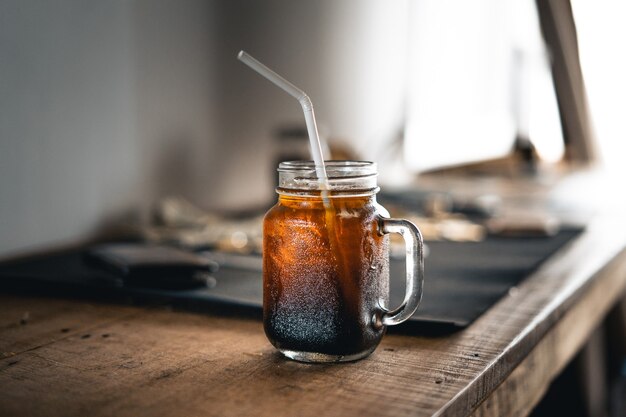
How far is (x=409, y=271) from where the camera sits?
2.56 feet

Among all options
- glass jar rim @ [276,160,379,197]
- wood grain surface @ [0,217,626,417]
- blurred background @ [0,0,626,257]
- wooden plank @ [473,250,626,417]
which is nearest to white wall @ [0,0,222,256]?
blurred background @ [0,0,626,257]

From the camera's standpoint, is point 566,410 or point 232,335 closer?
point 232,335

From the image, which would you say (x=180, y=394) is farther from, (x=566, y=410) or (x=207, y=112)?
(x=566, y=410)

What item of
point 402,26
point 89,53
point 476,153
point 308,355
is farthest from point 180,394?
point 476,153

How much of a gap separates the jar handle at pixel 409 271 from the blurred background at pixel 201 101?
33.9 inches

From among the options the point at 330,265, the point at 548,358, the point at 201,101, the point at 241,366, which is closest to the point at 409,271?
the point at 330,265

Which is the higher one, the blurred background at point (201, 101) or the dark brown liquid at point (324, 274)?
→ the blurred background at point (201, 101)

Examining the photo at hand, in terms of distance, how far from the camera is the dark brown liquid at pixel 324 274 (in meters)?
0.74

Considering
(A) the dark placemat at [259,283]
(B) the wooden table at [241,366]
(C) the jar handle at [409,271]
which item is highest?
(C) the jar handle at [409,271]

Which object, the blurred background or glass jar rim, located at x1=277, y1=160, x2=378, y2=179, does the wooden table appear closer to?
glass jar rim, located at x1=277, y1=160, x2=378, y2=179

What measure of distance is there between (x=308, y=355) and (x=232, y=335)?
0.48ft

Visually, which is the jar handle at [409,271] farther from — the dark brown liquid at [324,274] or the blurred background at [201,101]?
the blurred background at [201,101]

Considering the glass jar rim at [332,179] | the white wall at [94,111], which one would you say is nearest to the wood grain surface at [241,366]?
the glass jar rim at [332,179]

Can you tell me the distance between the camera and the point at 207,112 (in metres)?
1.92
